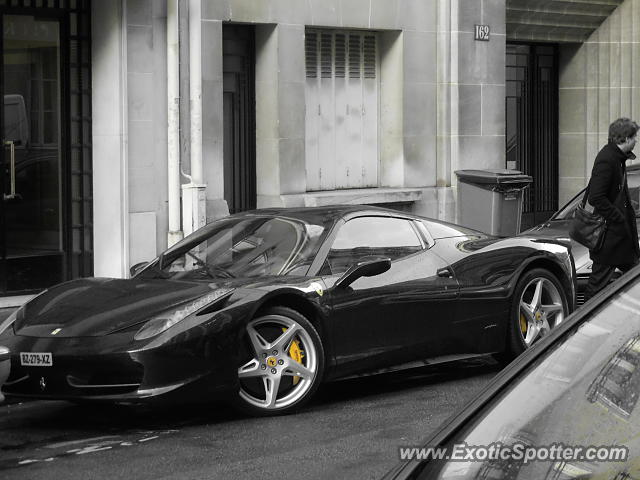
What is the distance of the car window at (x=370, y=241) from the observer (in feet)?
27.4

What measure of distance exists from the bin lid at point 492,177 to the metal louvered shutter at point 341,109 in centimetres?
122

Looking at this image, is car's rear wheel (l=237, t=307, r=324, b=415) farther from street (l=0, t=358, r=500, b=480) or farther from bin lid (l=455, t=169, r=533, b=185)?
bin lid (l=455, t=169, r=533, b=185)

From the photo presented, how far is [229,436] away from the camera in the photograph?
23.8 feet

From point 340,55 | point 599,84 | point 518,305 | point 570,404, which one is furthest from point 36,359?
point 599,84

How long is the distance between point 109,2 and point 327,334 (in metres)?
7.07

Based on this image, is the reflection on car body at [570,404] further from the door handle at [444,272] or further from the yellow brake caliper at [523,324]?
the yellow brake caliper at [523,324]

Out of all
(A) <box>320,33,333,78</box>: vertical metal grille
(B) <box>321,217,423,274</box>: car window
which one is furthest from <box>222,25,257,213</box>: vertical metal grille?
(B) <box>321,217,423,274</box>: car window

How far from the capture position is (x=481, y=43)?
17.8 meters

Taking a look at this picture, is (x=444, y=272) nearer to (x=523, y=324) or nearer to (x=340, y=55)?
(x=523, y=324)

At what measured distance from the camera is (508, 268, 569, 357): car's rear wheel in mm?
9219

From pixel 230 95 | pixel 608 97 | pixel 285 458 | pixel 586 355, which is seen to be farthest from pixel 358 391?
pixel 608 97

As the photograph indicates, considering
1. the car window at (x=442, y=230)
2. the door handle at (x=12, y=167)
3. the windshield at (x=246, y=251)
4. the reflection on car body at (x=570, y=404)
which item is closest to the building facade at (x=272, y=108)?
the door handle at (x=12, y=167)

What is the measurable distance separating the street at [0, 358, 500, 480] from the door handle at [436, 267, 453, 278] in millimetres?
778

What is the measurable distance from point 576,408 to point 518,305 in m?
7.01
